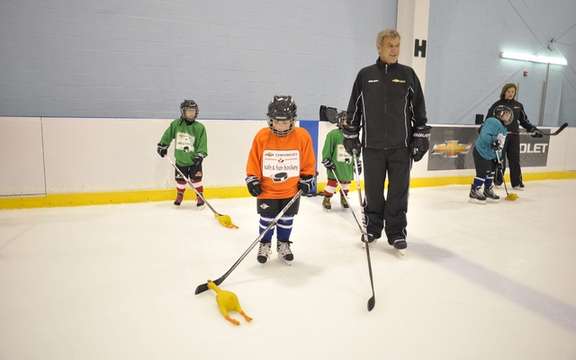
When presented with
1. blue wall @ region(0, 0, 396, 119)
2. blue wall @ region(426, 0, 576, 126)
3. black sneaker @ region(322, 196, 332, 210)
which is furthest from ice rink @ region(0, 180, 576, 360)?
blue wall @ region(426, 0, 576, 126)

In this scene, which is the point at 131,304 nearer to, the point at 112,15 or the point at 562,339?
the point at 562,339

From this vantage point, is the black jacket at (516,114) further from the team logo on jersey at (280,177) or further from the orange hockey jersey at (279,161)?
the team logo on jersey at (280,177)

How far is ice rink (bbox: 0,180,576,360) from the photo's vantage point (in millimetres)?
1504

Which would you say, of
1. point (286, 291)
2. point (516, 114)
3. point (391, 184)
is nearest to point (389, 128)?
point (391, 184)

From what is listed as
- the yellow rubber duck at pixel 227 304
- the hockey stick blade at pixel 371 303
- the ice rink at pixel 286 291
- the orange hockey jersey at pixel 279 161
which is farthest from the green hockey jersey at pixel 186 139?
the hockey stick blade at pixel 371 303

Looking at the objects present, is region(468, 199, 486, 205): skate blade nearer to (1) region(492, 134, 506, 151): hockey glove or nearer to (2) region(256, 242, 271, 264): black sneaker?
(1) region(492, 134, 506, 151): hockey glove

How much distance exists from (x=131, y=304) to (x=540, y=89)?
8.50 metres

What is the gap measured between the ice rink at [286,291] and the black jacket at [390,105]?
0.82 metres

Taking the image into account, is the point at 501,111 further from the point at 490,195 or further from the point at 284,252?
the point at 284,252

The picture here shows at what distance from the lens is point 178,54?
16.0 ft

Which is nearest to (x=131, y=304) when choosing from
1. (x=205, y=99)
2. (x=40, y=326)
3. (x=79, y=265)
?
(x=40, y=326)

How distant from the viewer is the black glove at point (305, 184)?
228 centimetres

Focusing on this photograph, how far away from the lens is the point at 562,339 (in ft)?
5.16

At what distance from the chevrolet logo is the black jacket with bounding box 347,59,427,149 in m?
3.03
